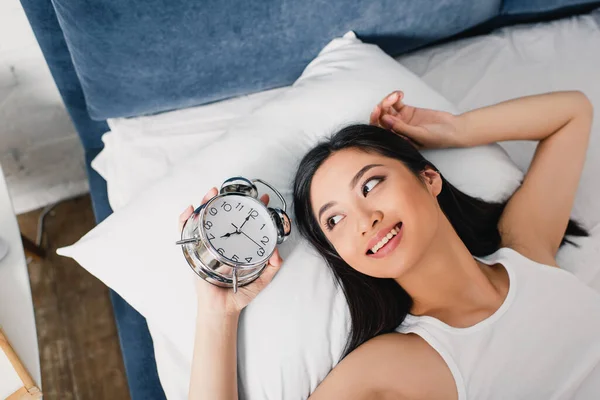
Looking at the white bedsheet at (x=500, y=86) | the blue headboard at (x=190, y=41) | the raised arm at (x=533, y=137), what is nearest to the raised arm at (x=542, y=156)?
the raised arm at (x=533, y=137)

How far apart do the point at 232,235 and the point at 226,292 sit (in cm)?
11

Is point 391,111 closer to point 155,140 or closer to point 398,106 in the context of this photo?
point 398,106

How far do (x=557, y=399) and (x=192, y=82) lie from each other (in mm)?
1005

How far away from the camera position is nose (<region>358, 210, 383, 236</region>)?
35.4 inches

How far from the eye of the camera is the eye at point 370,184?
0.93 metres

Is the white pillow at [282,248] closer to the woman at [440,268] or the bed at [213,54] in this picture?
the woman at [440,268]

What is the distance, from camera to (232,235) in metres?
0.88

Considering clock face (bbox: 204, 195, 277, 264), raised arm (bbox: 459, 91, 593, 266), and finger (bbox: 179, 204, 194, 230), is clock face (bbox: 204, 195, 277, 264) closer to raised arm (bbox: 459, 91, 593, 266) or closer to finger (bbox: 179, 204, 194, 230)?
finger (bbox: 179, 204, 194, 230)

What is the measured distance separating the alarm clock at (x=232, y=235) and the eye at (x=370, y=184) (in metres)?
0.15

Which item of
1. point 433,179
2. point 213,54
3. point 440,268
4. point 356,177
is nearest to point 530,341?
point 440,268

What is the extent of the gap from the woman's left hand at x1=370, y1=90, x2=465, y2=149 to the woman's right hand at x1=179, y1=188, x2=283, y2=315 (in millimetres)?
363

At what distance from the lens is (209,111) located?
132 centimetres

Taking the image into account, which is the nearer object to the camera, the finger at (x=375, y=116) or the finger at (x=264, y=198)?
the finger at (x=264, y=198)

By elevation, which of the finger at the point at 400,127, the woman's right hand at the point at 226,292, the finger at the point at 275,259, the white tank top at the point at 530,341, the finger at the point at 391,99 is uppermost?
the finger at the point at 391,99
